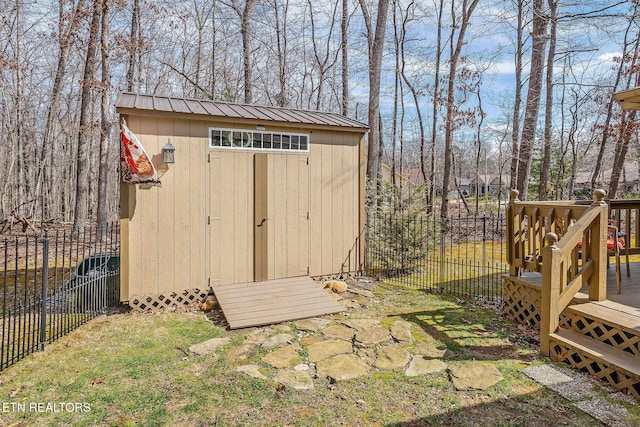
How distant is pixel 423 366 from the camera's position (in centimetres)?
359

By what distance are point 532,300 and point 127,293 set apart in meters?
5.35

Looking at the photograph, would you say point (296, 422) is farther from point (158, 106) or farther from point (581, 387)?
point (158, 106)

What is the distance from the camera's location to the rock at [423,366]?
137 inches

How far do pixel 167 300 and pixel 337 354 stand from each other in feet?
9.25

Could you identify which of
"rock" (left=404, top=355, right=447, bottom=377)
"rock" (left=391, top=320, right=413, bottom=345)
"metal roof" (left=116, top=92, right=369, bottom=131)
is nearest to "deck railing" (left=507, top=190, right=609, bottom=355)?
"rock" (left=404, top=355, right=447, bottom=377)

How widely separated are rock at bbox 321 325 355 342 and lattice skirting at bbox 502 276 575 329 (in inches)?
87.3

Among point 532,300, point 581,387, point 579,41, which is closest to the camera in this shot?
point 581,387

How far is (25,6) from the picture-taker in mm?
14078

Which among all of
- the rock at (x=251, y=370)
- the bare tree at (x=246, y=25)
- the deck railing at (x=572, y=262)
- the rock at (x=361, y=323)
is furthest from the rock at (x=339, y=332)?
the bare tree at (x=246, y=25)

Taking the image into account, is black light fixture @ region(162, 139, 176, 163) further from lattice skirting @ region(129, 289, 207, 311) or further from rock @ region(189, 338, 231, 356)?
rock @ region(189, 338, 231, 356)

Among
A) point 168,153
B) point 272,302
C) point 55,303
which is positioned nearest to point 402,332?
point 272,302

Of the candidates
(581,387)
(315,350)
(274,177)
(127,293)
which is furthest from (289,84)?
(581,387)

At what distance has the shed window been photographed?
5621 millimetres

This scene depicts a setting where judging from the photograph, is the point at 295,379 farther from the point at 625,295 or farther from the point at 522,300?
the point at 625,295
